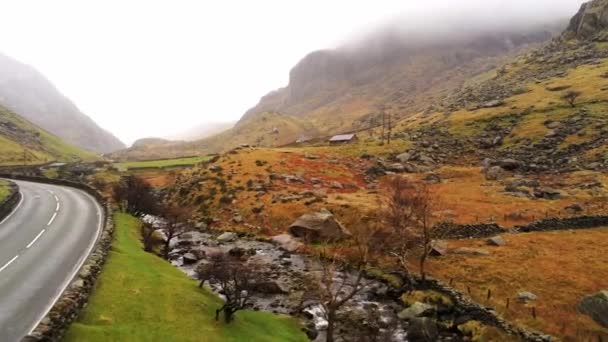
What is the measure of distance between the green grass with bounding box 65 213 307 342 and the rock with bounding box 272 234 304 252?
2538 centimetres

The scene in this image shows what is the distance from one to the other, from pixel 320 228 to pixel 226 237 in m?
15.8

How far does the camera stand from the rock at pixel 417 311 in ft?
136

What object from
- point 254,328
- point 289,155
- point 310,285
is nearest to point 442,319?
point 310,285

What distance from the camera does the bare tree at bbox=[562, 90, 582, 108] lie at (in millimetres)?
131625

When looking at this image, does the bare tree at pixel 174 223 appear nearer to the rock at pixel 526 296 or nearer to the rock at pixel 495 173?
the rock at pixel 526 296

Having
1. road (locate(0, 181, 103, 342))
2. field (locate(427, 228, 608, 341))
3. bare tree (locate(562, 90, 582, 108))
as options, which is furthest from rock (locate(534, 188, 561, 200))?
road (locate(0, 181, 103, 342))

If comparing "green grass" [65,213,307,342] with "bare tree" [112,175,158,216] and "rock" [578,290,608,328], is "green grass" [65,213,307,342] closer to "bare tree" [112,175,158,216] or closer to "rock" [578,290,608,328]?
"rock" [578,290,608,328]

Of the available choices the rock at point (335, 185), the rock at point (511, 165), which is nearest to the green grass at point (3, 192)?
the rock at point (335, 185)

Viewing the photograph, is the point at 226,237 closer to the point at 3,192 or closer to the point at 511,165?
the point at 3,192

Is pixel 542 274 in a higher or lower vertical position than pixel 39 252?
lower

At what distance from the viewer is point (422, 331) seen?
38031 mm

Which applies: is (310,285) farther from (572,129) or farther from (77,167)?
(77,167)

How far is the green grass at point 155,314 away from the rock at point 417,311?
10.5 m

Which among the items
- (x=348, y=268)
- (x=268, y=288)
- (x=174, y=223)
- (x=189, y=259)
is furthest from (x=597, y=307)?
(x=174, y=223)
